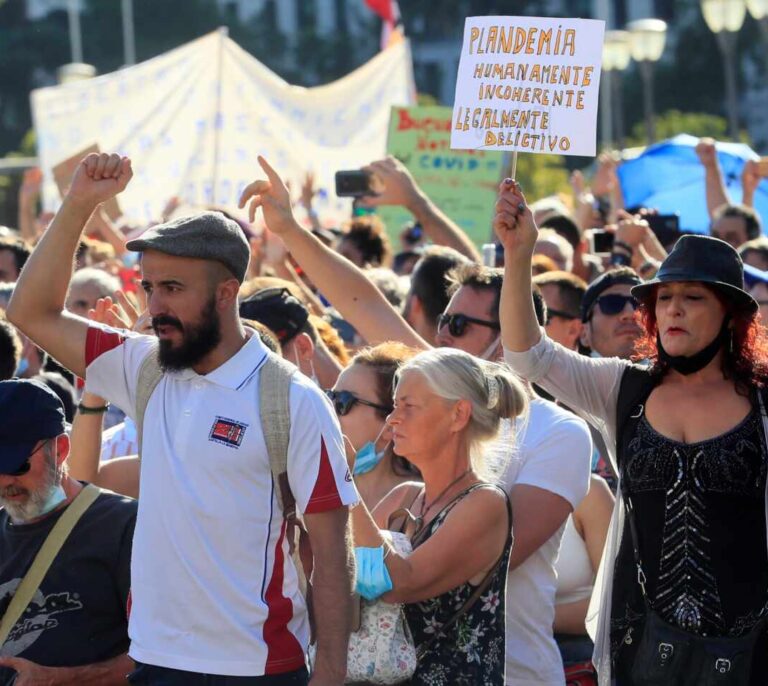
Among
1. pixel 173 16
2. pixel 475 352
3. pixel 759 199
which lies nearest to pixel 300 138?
pixel 759 199

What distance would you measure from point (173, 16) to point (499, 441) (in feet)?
208

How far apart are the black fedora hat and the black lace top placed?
1.08ft

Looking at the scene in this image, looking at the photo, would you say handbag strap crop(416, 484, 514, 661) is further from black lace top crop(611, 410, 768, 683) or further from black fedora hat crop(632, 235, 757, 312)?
black fedora hat crop(632, 235, 757, 312)

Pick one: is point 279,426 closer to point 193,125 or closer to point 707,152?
point 707,152

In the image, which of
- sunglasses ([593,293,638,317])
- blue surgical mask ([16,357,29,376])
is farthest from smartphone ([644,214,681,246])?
blue surgical mask ([16,357,29,376])

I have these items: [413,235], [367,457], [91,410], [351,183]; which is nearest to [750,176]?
[413,235]

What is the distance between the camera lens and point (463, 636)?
3.98 metres

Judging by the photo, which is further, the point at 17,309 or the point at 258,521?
the point at 17,309

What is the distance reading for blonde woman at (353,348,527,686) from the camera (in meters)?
3.97

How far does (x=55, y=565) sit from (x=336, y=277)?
140cm

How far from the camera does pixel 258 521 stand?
377 centimetres

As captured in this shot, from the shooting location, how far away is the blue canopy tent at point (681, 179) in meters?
10.5

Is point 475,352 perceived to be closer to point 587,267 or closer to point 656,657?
point 656,657

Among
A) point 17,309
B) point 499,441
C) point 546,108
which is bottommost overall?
point 499,441
